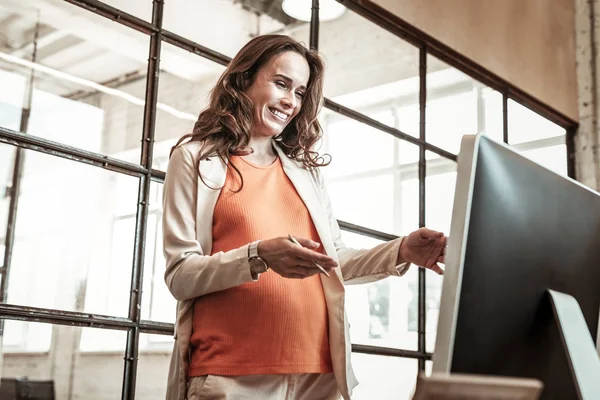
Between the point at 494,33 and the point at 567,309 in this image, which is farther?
the point at 494,33

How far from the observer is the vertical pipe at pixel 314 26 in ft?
9.50

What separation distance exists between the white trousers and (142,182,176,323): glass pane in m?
0.81

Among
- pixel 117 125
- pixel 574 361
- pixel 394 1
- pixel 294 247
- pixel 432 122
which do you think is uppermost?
pixel 394 1

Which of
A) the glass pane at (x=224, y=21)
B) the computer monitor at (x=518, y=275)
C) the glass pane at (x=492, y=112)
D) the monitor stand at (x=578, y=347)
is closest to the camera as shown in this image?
the computer monitor at (x=518, y=275)

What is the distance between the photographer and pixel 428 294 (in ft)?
10.8

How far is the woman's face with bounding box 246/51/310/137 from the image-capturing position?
5.31 ft

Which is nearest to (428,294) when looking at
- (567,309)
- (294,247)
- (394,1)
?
(394,1)

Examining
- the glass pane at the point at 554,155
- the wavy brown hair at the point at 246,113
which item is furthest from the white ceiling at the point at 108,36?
the glass pane at the point at 554,155

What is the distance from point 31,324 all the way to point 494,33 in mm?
2700

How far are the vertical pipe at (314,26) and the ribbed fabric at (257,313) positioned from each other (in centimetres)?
145

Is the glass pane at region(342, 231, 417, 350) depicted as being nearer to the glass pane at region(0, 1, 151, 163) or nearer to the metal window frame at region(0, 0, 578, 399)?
the metal window frame at region(0, 0, 578, 399)

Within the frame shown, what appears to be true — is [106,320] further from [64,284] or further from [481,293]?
[481,293]

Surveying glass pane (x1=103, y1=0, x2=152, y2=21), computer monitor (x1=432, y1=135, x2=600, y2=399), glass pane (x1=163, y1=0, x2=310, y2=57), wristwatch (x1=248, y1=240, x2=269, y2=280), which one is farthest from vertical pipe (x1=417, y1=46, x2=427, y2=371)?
computer monitor (x1=432, y1=135, x2=600, y2=399)

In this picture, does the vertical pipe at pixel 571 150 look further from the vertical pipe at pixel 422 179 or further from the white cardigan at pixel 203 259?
the white cardigan at pixel 203 259
